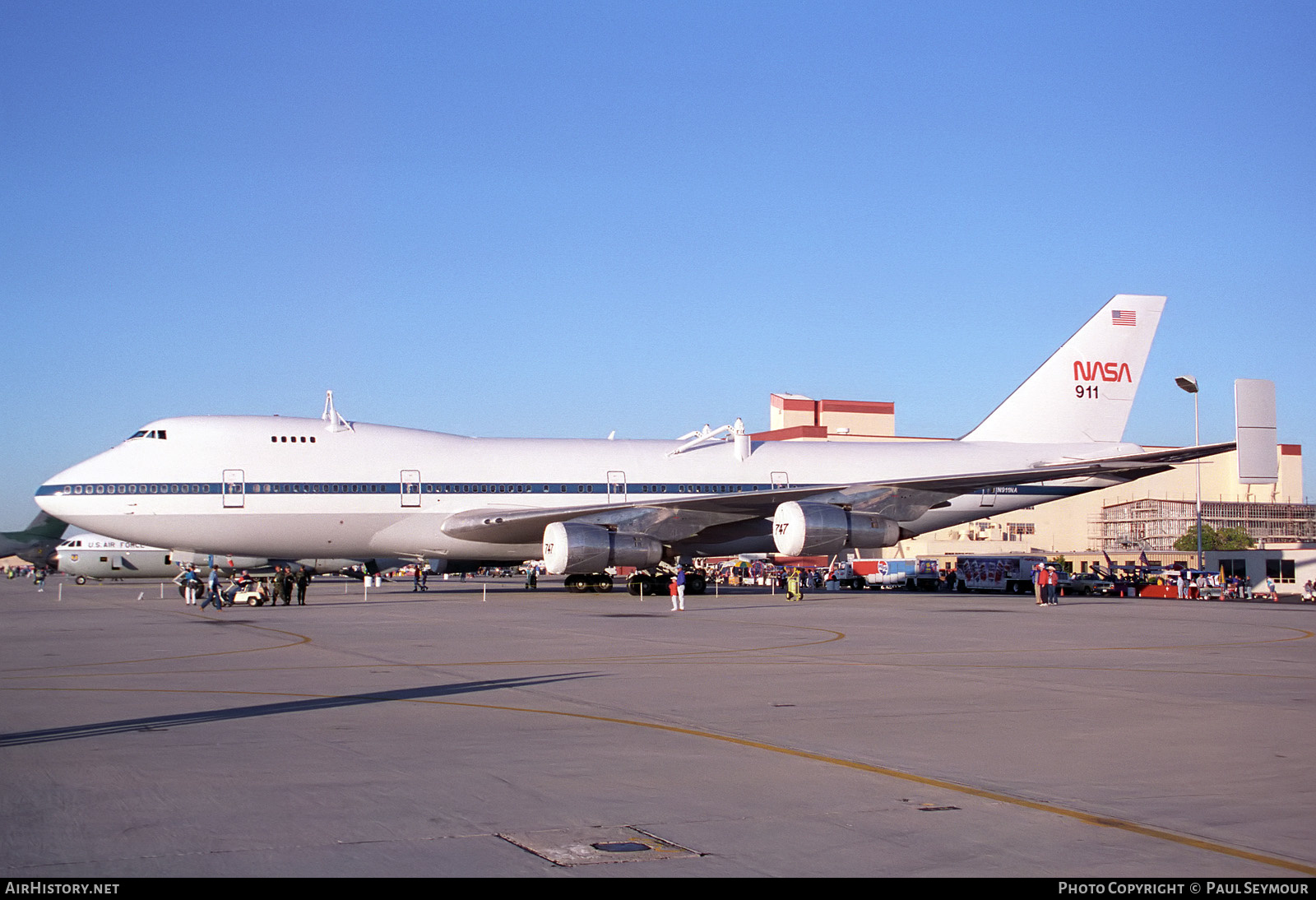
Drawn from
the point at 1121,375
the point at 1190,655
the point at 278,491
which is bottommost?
the point at 1190,655

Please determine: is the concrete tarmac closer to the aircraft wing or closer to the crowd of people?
the crowd of people

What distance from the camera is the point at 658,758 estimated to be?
10.0m

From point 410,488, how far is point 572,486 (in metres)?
5.30

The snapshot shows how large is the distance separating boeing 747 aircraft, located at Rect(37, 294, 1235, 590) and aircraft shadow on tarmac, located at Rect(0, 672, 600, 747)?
19988mm

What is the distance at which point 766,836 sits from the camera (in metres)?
7.23

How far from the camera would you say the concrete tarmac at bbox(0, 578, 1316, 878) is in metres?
6.84

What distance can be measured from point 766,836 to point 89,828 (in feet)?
13.6

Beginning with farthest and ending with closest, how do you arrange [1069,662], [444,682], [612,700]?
[1069,662] < [444,682] < [612,700]

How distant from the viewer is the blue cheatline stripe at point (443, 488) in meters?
35.3

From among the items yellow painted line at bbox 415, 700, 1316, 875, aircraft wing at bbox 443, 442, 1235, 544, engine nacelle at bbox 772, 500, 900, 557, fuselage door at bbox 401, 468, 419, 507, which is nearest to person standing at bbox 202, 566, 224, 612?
fuselage door at bbox 401, 468, 419, 507

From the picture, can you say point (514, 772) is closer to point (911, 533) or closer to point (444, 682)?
point (444, 682)

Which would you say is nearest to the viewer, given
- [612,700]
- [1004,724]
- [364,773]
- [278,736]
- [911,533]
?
[364,773]

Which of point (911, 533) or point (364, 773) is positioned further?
point (911, 533)

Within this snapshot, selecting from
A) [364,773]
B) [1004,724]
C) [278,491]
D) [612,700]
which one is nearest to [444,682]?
[612,700]
